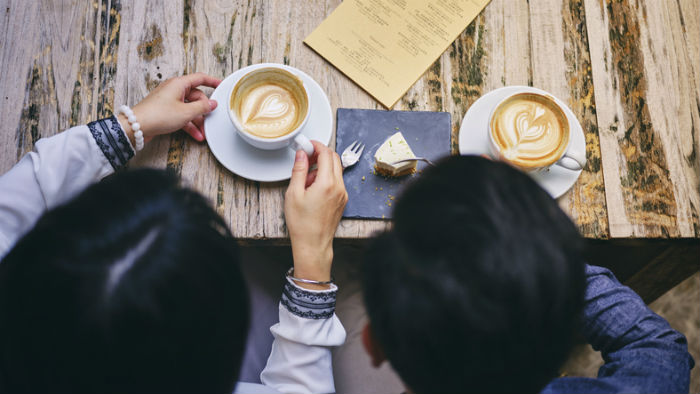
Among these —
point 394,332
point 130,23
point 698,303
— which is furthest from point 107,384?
point 698,303

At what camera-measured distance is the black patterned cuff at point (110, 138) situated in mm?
844

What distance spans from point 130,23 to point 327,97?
477 millimetres

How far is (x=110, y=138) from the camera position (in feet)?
2.78

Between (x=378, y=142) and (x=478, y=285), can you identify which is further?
(x=378, y=142)

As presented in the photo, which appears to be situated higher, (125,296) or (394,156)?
(394,156)

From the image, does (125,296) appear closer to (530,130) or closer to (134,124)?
(134,124)

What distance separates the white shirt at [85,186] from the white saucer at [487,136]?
0.42 meters

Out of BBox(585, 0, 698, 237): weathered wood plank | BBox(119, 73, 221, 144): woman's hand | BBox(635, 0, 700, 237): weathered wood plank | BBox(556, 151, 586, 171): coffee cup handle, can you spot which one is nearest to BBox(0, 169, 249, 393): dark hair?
BBox(119, 73, 221, 144): woman's hand

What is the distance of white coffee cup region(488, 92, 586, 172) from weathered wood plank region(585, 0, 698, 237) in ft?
0.49

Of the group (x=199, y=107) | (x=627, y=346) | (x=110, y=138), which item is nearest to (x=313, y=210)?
(x=199, y=107)

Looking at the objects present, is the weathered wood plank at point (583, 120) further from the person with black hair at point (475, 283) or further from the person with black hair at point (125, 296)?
the person with black hair at point (125, 296)

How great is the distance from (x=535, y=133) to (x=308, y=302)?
1.82 feet

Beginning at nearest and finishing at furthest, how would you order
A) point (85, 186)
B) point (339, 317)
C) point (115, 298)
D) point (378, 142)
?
1. point (115, 298)
2. point (85, 186)
3. point (378, 142)
4. point (339, 317)

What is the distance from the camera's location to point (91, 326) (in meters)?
0.47
